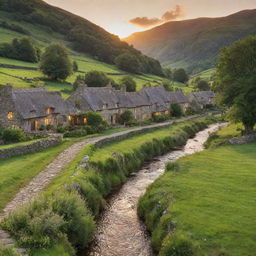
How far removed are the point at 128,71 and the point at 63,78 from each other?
215ft

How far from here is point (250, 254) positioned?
17062 mm

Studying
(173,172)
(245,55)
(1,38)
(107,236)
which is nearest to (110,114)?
(245,55)

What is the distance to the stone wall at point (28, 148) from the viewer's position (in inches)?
1444

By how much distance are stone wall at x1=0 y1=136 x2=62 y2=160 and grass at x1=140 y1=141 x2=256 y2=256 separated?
56.0 feet

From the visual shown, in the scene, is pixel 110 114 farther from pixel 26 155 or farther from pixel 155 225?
pixel 155 225

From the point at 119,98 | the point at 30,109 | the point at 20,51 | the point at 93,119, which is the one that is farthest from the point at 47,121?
the point at 20,51

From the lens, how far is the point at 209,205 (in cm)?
2366

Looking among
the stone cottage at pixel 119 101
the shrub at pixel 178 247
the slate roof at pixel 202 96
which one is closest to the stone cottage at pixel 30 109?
the stone cottage at pixel 119 101

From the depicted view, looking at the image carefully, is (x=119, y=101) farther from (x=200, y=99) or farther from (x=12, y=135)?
(x=200, y=99)

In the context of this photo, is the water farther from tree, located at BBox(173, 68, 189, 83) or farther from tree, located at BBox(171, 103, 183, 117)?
tree, located at BBox(173, 68, 189, 83)

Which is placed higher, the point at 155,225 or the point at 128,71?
the point at 128,71

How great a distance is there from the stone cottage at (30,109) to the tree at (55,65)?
42383 millimetres

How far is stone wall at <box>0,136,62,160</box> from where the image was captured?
36.7 metres

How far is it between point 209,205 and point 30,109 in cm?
4080
